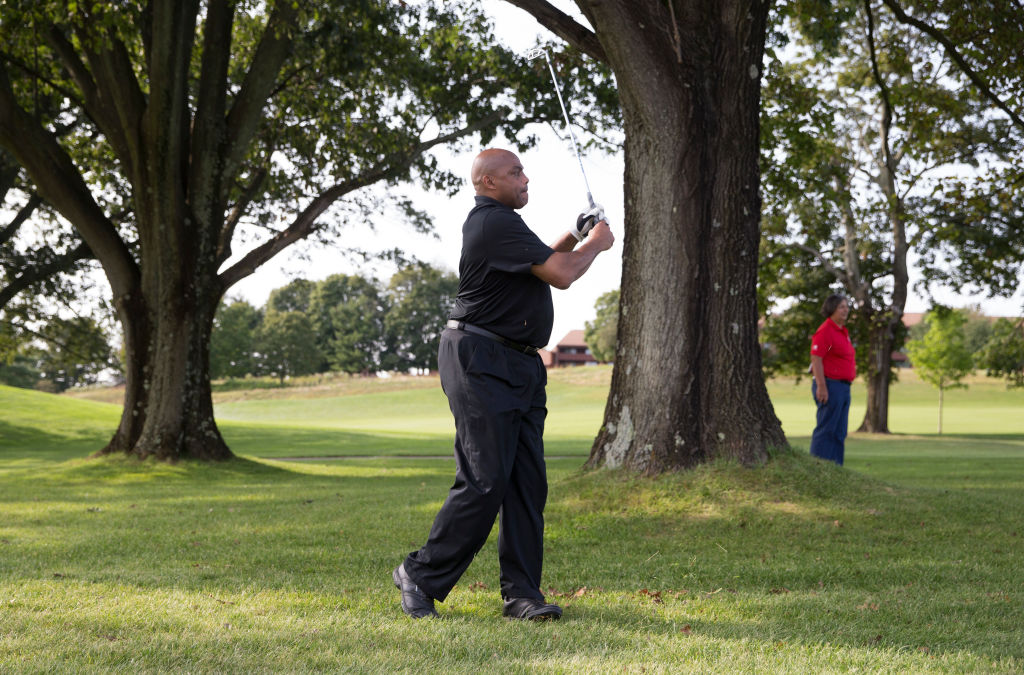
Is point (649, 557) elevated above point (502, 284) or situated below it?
below

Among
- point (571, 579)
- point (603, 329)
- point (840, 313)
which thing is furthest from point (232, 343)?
point (571, 579)

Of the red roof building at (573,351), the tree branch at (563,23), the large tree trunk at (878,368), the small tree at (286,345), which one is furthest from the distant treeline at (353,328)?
the tree branch at (563,23)

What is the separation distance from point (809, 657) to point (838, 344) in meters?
7.21

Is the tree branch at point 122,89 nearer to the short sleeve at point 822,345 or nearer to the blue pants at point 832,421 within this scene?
the short sleeve at point 822,345

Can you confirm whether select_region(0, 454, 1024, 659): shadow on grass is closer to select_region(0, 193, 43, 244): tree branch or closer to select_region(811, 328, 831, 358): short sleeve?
select_region(811, 328, 831, 358): short sleeve

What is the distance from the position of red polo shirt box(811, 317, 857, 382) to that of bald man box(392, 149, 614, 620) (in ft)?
21.2

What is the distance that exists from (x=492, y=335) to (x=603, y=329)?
102m

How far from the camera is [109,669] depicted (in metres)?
3.26

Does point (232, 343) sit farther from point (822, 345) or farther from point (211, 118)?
point (822, 345)

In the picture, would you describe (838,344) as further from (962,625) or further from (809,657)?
(809,657)

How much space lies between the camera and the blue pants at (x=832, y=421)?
10273 millimetres

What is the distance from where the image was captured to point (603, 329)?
105750mm

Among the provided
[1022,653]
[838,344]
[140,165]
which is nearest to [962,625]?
[1022,653]

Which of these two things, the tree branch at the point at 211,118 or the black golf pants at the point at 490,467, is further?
the tree branch at the point at 211,118
